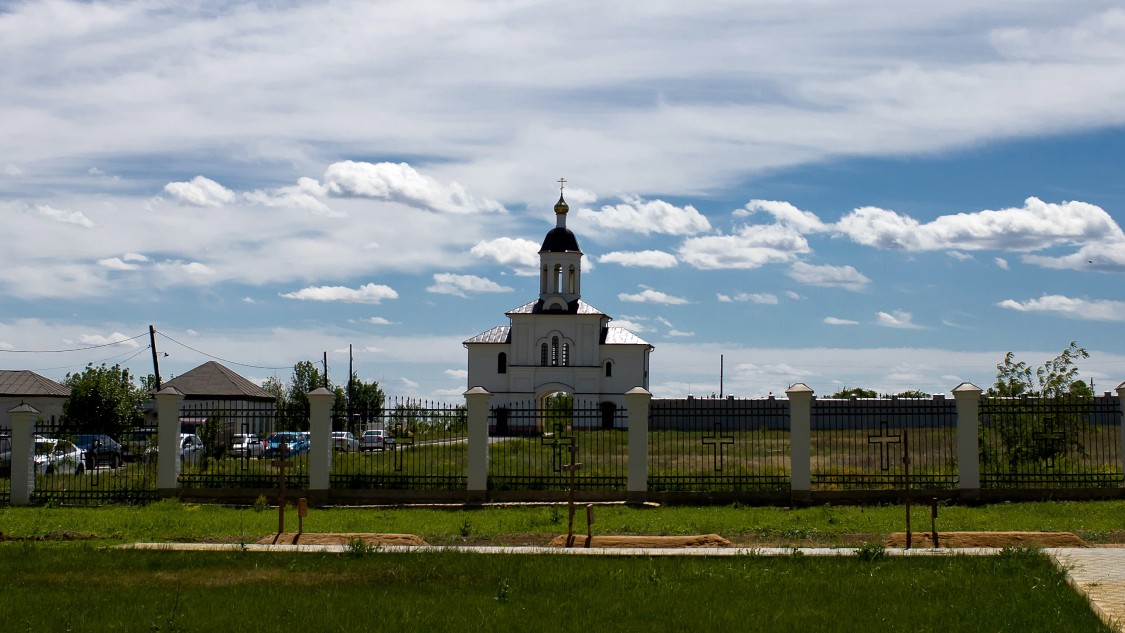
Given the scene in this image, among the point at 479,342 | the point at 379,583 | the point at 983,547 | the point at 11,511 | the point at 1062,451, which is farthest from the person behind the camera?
the point at 479,342

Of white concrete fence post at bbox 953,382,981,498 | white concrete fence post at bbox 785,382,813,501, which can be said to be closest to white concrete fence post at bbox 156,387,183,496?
white concrete fence post at bbox 785,382,813,501

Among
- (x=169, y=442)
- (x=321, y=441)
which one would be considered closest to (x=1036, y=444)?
(x=321, y=441)

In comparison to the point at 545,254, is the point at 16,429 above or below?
below

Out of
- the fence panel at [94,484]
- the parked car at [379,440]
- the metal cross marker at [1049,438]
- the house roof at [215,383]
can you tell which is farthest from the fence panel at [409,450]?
the house roof at [215,383]

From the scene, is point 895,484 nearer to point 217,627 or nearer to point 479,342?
point 217,627

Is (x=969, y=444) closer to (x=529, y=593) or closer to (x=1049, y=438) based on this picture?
(x=1049, y=438)

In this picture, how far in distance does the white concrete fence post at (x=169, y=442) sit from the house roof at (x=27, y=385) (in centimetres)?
3953

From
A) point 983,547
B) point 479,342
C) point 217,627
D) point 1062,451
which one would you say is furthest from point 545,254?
point 217,627

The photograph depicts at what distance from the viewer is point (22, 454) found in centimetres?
2092

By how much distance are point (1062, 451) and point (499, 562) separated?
550 inches

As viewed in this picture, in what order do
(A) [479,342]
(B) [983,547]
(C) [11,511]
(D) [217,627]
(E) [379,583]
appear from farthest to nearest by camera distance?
(A) [479,342], (C) [11,511], (B) [983,547], (E) [379,583], (D) [217,627]

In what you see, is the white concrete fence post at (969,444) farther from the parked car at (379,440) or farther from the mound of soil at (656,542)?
the parked car at (379,440)

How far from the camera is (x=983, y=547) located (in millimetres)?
13516

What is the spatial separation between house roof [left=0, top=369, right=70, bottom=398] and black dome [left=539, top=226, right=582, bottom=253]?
25.9 metres
